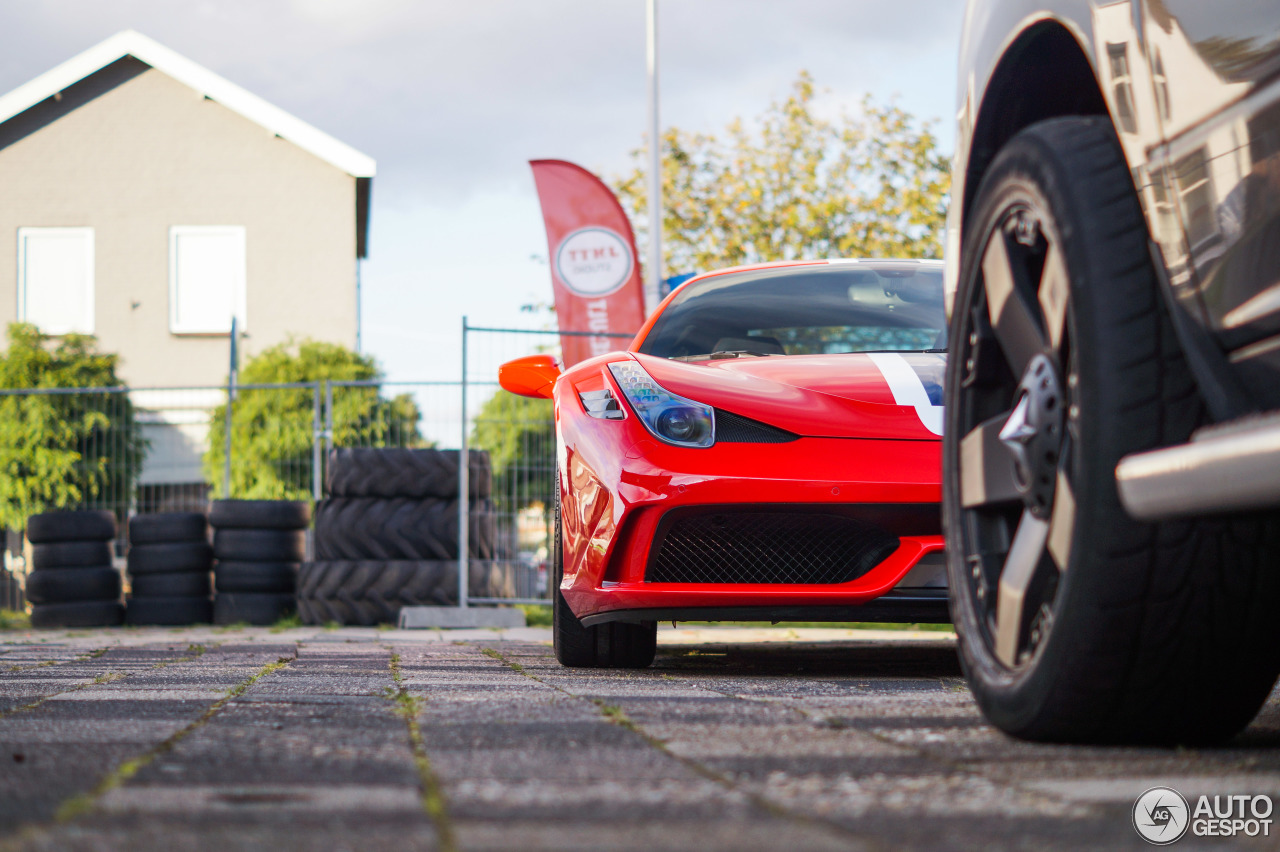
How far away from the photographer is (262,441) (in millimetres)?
10578

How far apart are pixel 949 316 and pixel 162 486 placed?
9203 millimetres

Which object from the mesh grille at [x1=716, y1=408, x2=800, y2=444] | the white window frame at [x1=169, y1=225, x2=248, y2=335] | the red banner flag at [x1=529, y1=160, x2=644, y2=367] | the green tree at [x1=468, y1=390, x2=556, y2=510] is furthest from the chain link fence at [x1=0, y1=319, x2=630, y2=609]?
the white window frame at [x1=169, y1=225, x2=248, y2=335]

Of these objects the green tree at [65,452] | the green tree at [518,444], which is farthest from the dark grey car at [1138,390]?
the green tree at [65,452]

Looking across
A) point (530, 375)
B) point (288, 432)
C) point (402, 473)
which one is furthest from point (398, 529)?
point (530, 375)

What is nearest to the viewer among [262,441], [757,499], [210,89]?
[757,499]

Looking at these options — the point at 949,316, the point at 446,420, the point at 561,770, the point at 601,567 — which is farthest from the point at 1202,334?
the point at 446,420

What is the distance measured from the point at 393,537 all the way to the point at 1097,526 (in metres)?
7.14

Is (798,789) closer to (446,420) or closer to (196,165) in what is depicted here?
(446,420)

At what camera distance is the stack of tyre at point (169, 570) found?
29.8 feet

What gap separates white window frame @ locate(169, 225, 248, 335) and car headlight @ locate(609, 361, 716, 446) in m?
18.2

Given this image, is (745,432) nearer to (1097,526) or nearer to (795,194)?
(1097,526)

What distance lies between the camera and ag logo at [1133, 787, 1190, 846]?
131 centimetres

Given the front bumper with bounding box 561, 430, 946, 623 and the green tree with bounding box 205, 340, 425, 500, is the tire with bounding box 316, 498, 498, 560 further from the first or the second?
the front bumper with bounding box 561, 430, 946, 623

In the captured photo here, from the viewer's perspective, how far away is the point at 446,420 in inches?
376
